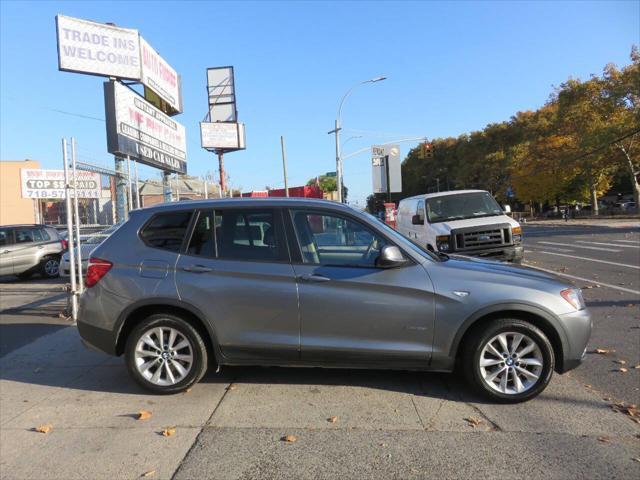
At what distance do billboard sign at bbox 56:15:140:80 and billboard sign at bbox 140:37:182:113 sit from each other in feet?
1.52

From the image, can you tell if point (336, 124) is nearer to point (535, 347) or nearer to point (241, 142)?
point (241, 142)

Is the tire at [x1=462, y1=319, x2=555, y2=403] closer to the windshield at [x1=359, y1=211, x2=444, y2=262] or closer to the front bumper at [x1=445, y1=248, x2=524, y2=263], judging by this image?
the windshield at [x1=359, y1=211, x2=444, y2=262]

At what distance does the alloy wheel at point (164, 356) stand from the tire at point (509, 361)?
2500 mm

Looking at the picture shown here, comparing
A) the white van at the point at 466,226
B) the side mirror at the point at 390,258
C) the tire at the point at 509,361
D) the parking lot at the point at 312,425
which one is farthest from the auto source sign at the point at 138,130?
the tire at the point at 509,361

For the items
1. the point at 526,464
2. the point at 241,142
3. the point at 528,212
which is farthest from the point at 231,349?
the point at 528,212

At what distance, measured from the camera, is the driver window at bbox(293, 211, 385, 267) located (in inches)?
177

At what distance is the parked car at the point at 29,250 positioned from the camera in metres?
13.7

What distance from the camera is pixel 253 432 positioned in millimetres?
3848

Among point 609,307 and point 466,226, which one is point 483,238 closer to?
point 466,226

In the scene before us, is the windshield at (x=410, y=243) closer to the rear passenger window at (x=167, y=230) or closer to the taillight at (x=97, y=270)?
the rear passenger window at (x=167, y=230)

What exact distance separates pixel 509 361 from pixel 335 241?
1.80m

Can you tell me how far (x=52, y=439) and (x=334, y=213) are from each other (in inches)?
113

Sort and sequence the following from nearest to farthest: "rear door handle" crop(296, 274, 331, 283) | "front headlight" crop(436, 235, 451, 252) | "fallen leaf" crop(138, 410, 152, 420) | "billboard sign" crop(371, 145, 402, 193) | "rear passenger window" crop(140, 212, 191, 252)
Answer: "fallen leaf" crop(138, 410, 152, 420) < "rear door handle" crop(296, 274, 331, 283) < "rear passenger window" crop(140, 212, 191, 252) < "front headlight" crop(436, 235, 451, 252) < "billboard sign" crop(371, 145, 402, 193)

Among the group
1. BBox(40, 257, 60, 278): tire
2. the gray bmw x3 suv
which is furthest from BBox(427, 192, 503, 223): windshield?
BBox(40, 257, 60, 278): tire
